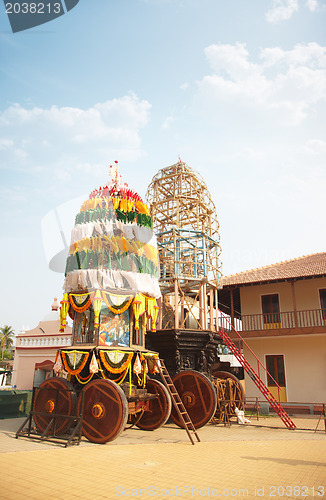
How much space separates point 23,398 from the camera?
1603 centimetres

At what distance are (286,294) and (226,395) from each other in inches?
315

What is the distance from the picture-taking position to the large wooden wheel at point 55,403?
10.8 m

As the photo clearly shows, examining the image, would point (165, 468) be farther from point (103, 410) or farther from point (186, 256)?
point (186, 256)

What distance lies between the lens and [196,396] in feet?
44.4

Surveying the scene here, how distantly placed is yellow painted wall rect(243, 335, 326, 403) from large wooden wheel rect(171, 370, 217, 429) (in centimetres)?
828

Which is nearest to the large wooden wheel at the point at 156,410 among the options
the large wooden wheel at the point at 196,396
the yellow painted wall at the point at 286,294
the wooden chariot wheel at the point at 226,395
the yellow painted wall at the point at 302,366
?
the large wooden wheel at the point at 196,396

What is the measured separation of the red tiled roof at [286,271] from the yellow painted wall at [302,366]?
331 centimetres

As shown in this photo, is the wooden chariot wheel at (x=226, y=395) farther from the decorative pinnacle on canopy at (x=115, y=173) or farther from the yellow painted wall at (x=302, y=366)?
the decorative pinnacle on canopy at (x=115, y=173)

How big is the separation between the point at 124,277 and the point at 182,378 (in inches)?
175

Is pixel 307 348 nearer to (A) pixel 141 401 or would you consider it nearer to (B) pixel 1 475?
(A) pixel 141 401

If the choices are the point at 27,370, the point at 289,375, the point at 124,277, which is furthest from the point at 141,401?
the point at 289,375

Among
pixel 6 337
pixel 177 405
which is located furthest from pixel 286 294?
pixel 6 337

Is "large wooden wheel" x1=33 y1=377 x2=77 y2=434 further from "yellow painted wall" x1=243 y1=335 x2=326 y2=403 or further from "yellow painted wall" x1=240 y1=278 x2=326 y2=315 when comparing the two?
"yellow painted wall" x1=240 y1=278 x2=326 y2=315

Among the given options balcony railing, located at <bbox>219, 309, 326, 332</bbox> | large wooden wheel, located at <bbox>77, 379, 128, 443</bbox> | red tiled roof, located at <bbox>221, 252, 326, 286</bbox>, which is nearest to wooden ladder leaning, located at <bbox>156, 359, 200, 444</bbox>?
large wooden wheel, located at <bbox>77, 379, 128, 443</bbox>
